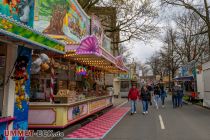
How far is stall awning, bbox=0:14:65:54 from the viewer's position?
15.7ft

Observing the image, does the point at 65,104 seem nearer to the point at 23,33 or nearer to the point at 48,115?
the point at 48,115

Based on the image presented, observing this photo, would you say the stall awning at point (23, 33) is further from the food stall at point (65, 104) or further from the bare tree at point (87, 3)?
the bare tree at point (87, 3)

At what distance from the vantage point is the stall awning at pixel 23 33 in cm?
478

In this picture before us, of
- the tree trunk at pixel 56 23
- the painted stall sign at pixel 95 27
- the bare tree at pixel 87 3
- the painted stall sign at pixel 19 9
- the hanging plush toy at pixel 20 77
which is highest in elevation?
the bare tree at pixel 87 3

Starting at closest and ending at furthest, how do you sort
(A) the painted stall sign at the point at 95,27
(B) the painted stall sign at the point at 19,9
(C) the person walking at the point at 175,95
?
(B) the painted stall sign at the point at 19,9, (A) the painted stall sign at the point at 95,27, (C) the person walking at the point at 175,95

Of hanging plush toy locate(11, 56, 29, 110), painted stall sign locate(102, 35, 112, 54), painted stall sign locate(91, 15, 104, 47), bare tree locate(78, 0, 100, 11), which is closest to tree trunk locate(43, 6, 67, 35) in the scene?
painted stall sign locate(91, 15, 104, 47)

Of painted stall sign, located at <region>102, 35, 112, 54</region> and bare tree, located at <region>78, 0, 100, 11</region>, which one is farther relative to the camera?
bare tree, located at <region>78, 0, 100, 11</region>

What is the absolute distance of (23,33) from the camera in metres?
5.38

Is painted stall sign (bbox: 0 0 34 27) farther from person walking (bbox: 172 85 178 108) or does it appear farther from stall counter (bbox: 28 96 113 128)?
person walking (bbox: 172 85 178 108)

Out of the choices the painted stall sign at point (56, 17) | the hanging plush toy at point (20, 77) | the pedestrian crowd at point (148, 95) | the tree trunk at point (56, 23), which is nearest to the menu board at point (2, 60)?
the hanging plush toy at point (20, 77)

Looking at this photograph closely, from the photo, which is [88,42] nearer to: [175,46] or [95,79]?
[95,79]

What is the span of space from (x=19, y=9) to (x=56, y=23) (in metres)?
5.08

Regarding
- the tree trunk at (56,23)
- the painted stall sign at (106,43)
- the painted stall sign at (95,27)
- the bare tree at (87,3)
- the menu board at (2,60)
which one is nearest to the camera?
the menu board at (2,60)

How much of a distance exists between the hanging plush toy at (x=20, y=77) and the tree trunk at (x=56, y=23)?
16.4ft
